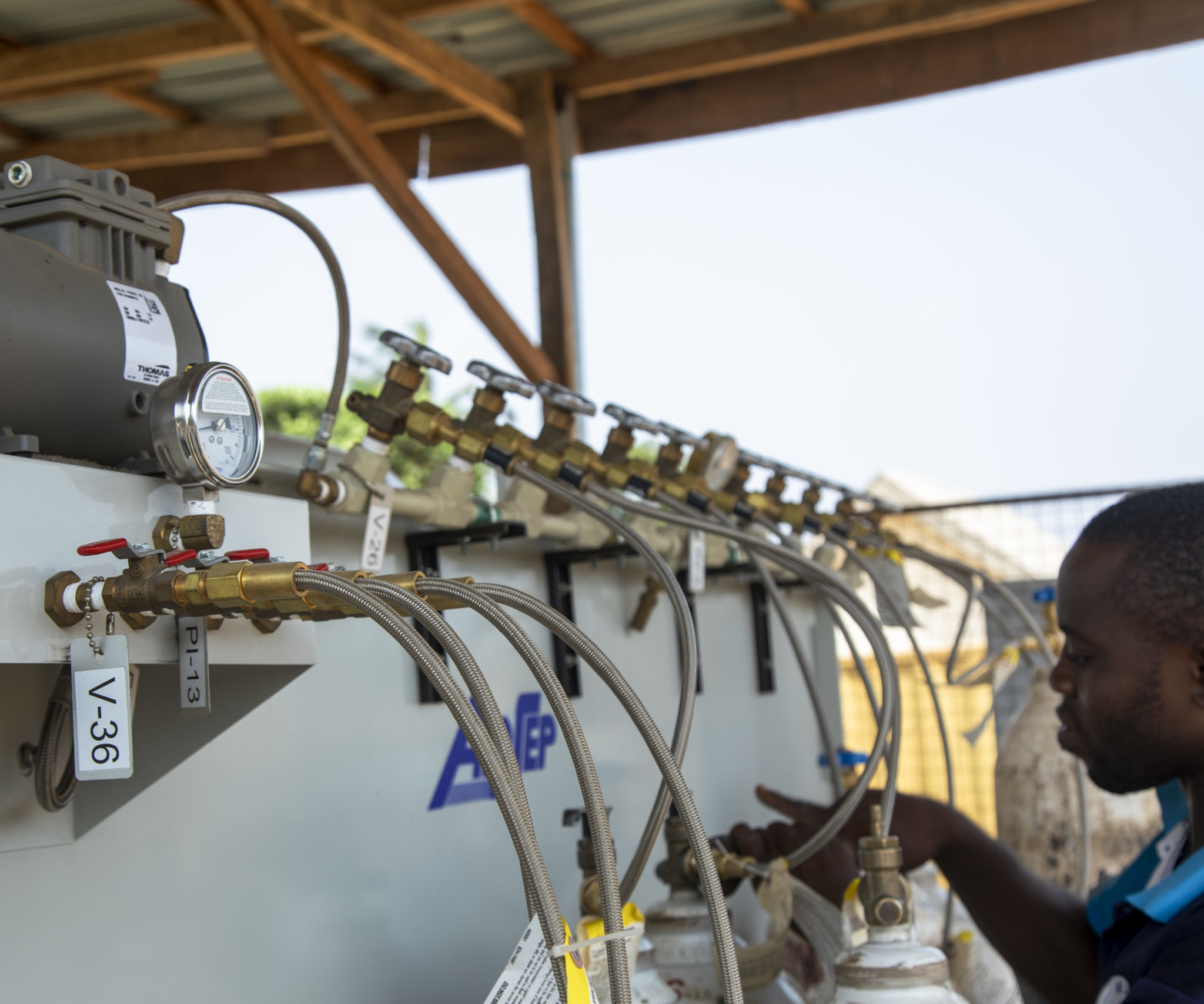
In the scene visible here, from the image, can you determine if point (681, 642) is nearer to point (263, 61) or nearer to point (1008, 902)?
point (1008, 902)

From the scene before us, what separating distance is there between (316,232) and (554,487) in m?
0.32

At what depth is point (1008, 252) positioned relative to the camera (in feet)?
54.7

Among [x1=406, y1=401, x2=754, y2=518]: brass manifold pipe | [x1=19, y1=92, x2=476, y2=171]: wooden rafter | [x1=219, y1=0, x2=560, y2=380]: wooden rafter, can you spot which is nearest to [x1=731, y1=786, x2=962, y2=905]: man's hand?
[x1=406, y1=401, x2=754, y2=518]: brass manifold pipe

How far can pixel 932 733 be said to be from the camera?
3.64 metres

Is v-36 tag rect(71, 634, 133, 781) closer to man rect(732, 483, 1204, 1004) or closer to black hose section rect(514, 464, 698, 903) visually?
black hose section rect(514, 464, 698, 903)

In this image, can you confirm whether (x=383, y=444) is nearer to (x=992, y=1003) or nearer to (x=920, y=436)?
(x=992, y=1003)

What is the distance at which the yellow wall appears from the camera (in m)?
3.26

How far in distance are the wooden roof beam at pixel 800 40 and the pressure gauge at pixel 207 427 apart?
110 inches

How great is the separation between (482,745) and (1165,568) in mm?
844

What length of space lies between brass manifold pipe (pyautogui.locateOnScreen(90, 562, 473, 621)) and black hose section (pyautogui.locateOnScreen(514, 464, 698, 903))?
26 centimetres

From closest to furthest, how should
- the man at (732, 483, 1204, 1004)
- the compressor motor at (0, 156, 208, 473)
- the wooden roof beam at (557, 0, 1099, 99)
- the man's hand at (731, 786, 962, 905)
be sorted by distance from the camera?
the compressor motor at (0, 156, 208, 473)
the man at (732, 483, 1204, 1004)
the man's hand at (731, 786, 962, 905)
the wooden roof beam at (557, 0, 1099, 99)

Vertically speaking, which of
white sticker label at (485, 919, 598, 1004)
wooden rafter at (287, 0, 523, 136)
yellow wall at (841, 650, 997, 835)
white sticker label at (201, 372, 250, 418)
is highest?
wooden rafter at (287, 0, 523, 136)

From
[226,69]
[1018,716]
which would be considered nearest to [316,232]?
[1018,716]

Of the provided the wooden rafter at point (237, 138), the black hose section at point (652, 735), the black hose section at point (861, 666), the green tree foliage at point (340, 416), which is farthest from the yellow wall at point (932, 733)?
the green tree foliage at point (340, 416)
